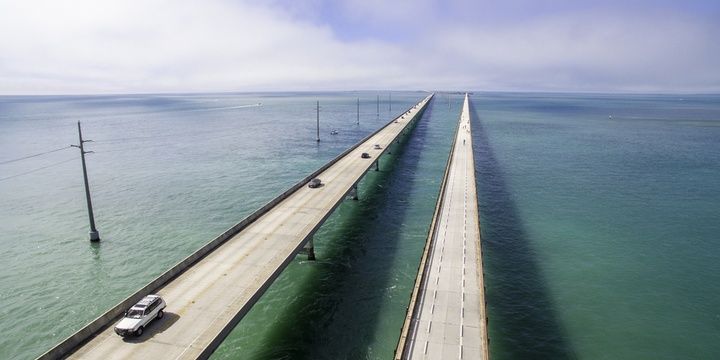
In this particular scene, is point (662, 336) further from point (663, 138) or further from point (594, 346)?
point (663, 138)

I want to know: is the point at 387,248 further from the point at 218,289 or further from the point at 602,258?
the point at 602,258

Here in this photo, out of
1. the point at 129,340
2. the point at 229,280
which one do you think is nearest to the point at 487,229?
the point at 229,280

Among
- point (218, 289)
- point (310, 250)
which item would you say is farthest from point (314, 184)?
point (218, 289)

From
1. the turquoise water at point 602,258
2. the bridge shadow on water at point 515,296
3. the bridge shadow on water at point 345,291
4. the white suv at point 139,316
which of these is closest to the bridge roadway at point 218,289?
the white suv at point 139,316

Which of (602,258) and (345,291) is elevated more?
(602,258)

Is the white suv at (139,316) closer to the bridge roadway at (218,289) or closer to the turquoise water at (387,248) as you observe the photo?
the bridge roadway at (218,289)

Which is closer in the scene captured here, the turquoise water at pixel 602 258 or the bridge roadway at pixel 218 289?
the bridge roadway at pixel 218 289
